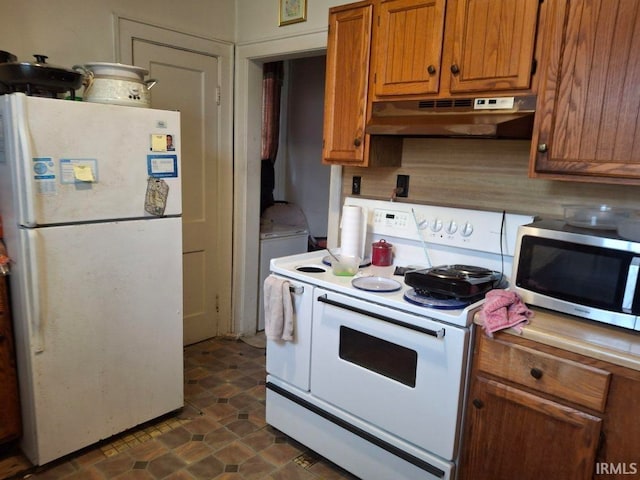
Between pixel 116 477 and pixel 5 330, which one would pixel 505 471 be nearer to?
pixel 116 477

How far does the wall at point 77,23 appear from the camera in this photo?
226 centimetres

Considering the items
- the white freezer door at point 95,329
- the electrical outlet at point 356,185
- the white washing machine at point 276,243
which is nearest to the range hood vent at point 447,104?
the electrical outlet at point 356,185

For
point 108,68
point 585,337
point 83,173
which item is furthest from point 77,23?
point 585,337

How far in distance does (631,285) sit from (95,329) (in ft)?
6.94

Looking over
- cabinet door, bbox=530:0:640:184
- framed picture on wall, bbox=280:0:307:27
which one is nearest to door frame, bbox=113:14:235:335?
framed picture on wall, bbox=280:0:307:27

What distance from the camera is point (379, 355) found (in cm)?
191

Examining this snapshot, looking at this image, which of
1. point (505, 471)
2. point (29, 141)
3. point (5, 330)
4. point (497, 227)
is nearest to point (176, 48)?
point (29, 141)

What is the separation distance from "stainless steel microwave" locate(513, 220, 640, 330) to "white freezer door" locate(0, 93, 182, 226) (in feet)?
5.32

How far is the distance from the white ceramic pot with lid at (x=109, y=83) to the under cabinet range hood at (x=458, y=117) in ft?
3.63

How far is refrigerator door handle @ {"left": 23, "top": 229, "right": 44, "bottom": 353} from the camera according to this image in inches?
72.7

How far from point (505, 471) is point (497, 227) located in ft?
3.17

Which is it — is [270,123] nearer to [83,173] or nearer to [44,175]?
[83,173]

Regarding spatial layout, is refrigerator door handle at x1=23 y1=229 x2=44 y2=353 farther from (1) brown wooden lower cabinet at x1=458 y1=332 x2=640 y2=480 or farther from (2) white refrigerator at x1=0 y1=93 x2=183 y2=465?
(1) brown wooden lower cabinet at x1=458 y1=332 x2=640 y2=480

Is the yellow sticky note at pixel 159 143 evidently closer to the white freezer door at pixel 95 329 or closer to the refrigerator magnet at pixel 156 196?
the refrigerator magnet at pixel 156 196
